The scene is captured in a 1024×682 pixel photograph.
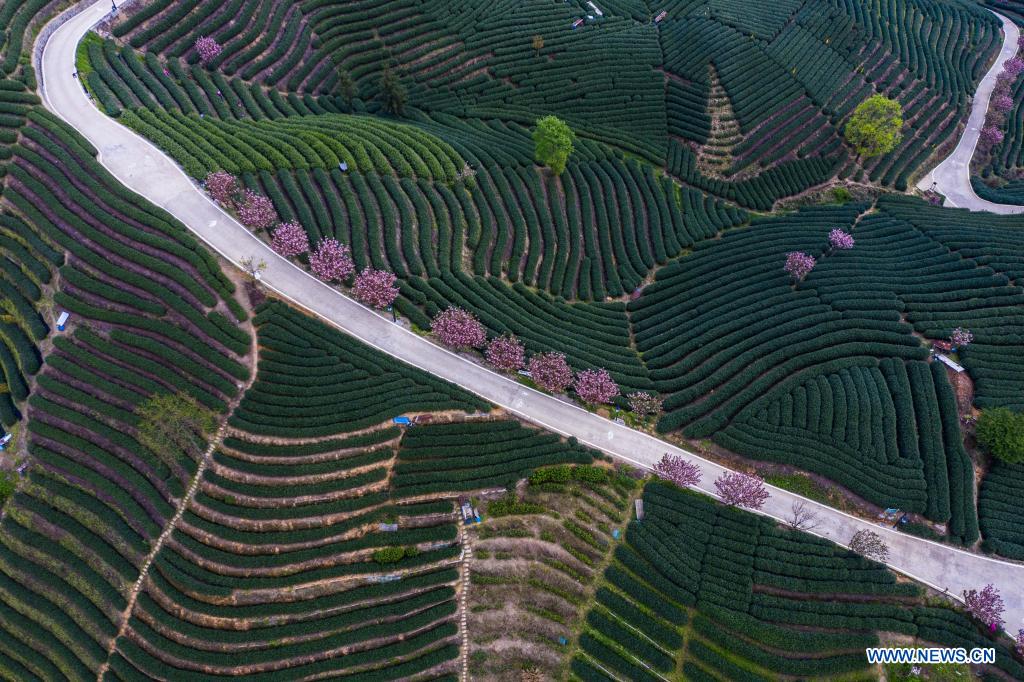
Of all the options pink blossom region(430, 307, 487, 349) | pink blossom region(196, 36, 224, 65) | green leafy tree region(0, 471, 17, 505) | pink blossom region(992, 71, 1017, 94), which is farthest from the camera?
pink blossom region(992, 71, 1017, 94)

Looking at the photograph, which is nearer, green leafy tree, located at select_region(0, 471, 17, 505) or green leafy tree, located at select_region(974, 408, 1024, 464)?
green leafy tree, located at select_region(0, 471, 17, 505)

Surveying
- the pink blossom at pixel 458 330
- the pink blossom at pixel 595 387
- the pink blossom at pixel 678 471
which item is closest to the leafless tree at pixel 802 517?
the pink blossom at pixel 678 471

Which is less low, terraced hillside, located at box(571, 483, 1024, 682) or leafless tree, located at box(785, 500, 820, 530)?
leafless tree, located at box(785, 500, 820, 530)

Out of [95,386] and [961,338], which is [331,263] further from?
[961,338]

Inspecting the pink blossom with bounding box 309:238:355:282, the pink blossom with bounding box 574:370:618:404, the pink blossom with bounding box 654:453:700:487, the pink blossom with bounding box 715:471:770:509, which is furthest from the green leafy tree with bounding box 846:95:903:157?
the pink blossom with bounding box 309:238:355:282

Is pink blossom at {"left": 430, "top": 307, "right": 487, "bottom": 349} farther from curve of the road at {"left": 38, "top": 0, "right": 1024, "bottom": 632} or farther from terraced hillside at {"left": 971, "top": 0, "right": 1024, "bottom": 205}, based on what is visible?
terraced hillside at {"left": 971, "top": 0, "right": 1024, "bottom": 205}

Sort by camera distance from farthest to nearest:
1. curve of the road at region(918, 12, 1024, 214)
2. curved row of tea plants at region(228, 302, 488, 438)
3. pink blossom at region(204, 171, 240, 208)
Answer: curve of the road at region(918, 12, 1024, 214) → pink blossom at region(204, 171, 240, 208) → curved row of tea plants at region(228, 302, 488, 438)
